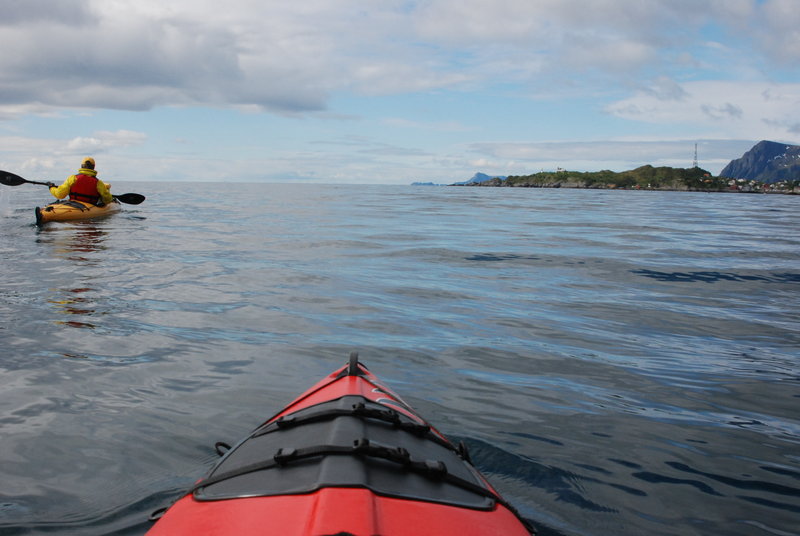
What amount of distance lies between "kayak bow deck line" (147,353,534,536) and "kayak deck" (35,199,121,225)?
58.4 feet

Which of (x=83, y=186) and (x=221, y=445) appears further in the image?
(x=83, y=186)

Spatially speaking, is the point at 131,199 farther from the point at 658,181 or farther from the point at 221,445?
the point at 658,181

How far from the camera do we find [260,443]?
3045 millimetres

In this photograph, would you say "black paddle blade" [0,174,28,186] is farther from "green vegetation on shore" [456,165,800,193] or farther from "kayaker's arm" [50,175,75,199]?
"green vegetation on shore" [456,165,800,193]

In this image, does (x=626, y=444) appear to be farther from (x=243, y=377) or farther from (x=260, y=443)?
(x=243, y=377)

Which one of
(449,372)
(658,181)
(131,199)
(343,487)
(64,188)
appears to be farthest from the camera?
(658,181)

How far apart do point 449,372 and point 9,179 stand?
1946 centimetres

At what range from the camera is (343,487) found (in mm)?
2193

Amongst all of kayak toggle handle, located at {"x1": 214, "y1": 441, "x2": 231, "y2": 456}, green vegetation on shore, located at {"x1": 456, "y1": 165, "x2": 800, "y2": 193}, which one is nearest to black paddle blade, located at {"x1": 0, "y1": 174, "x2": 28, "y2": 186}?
kayak toggle handle, located at {"x1": 214, "y1": 441, "x2": 231, "y2": 456}

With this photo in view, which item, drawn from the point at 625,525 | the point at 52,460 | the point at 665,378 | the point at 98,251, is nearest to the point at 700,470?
the point at 625,525

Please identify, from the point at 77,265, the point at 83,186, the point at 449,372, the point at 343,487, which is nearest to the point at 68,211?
the point at 83,186

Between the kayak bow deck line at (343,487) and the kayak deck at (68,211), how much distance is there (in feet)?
58.4

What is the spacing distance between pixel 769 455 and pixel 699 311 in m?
5.22

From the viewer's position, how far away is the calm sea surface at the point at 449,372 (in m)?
3.87
